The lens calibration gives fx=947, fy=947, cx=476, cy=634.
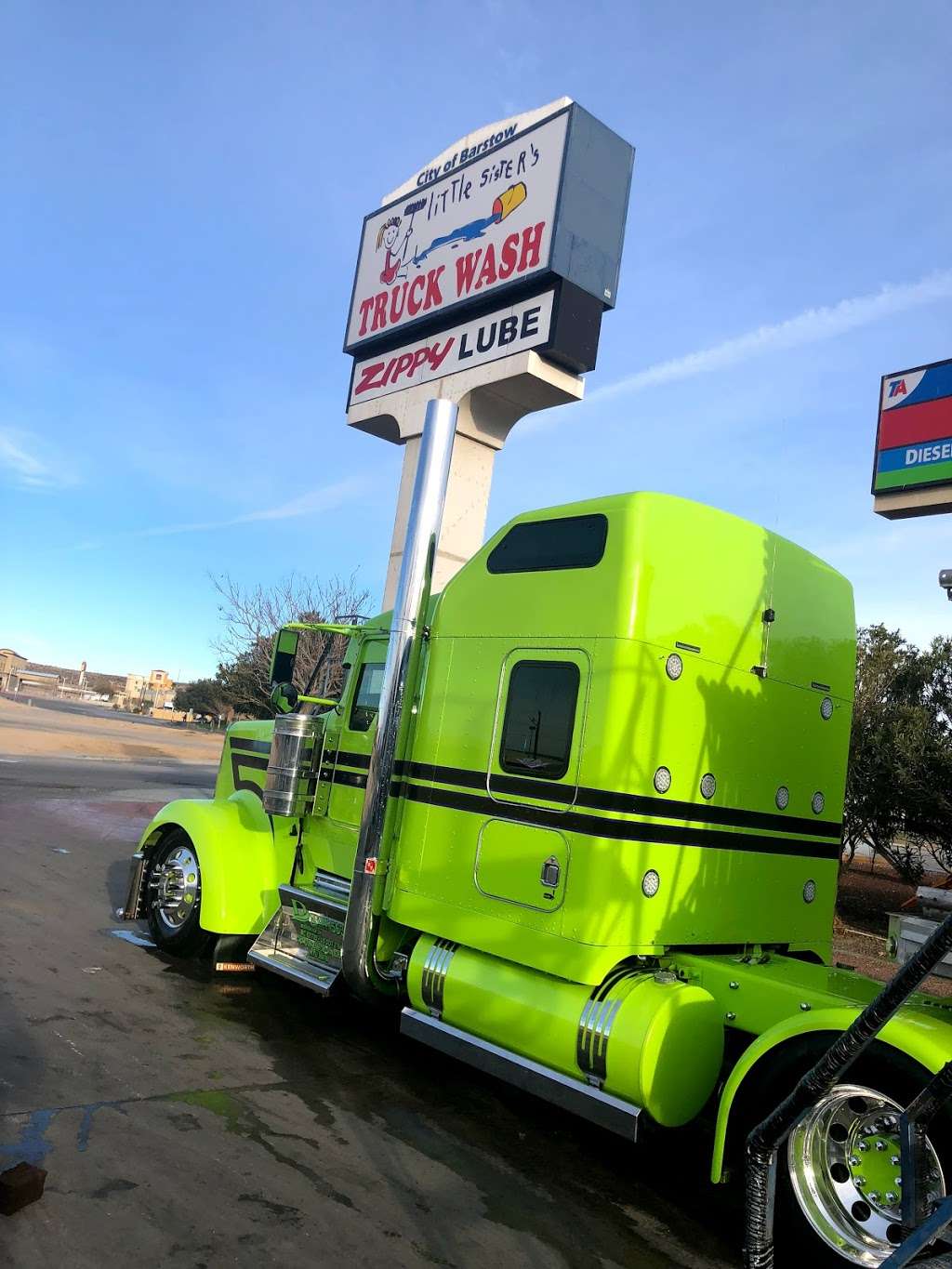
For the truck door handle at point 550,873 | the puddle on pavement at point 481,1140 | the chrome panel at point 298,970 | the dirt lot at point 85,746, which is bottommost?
the puddle on pavement at point 481,1140

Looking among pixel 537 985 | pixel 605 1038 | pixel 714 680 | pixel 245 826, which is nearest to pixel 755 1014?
pixel 605 1038

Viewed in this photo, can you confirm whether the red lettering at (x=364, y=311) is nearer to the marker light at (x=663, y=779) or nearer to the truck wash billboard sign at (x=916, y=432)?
the truck wash billboard sign at (x=916, y=432)

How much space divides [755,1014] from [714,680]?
162cm

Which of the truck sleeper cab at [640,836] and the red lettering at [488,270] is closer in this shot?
the truck sleeper cab at [640,836]

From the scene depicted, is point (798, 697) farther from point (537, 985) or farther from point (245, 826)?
point (245, 826)

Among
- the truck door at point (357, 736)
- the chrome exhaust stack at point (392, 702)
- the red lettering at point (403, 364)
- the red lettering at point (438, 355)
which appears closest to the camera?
the chrome exhaust stack at point (392, 702)

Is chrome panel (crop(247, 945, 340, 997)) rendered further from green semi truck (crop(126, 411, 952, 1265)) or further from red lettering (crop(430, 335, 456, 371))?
red lettering (crop(430, 335, 456, 371))

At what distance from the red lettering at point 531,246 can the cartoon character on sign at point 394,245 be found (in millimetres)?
2434

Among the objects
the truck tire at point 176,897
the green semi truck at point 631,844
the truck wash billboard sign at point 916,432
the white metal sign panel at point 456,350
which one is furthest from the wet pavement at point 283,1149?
the white metal sign panel at point 456,350

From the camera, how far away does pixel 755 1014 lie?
429cm

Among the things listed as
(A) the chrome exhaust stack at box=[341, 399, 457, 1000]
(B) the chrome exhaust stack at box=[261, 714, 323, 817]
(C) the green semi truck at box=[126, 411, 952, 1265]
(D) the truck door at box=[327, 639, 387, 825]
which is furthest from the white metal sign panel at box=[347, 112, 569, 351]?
(B) the chrome exhaust stack at box=[261, 714, 323, 817]

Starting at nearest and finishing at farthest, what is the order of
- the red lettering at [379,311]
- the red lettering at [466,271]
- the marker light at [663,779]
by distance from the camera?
the marker light at [663,779], the red lettering at [466,271], the red lettering at [379,311]

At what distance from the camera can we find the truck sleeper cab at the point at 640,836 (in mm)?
4145

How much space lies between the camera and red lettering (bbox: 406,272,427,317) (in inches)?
550
